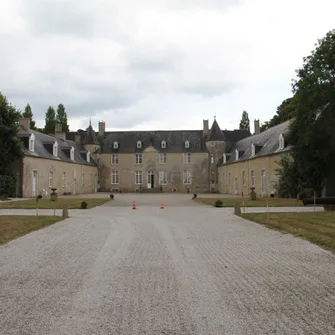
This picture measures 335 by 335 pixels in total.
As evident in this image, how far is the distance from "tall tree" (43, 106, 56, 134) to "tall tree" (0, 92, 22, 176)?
3327 cm

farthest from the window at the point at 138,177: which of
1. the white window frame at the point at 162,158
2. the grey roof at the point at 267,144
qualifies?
the grey roof at the point at 267,144

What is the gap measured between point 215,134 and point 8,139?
1121 inches

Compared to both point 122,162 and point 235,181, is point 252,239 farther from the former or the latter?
point 122,162

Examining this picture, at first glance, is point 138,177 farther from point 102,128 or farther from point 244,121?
point 244,121

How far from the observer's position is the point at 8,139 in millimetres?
31781

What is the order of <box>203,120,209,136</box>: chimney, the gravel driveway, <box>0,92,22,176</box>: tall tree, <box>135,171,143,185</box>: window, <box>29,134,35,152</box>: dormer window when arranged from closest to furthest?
1. the gravel driveway
2. <box>0,92,22,176</box>: tall tree
3. <box>29,134,35,152</box>: dormer window
4. <box>135,171,143,185</box>: window
5. <box>203,120,209,136</box>: chimney

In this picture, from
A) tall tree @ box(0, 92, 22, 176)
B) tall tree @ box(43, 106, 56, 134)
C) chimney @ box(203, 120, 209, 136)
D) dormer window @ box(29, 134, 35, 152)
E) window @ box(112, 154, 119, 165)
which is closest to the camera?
tall tree @ box(0, 92, 22, 176)

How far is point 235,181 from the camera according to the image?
4453cm

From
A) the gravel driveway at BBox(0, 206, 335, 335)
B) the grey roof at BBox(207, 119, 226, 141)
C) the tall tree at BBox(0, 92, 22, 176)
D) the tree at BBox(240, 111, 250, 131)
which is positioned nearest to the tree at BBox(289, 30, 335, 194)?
the gravel driveway at BBox(0, 206, 335, 335)

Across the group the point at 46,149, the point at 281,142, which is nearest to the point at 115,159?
the point at 46,149

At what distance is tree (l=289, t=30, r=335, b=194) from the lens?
22969 mm

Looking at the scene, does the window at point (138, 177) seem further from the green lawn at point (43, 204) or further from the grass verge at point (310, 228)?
the grass verge at point (310, 228)

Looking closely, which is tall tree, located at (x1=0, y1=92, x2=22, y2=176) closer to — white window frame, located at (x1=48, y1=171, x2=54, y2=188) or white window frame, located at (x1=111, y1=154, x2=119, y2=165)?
white window frame, located at (x1=48, y1=171, x2=54, y2=188)

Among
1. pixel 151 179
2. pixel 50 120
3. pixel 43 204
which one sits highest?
pixel 50 120
